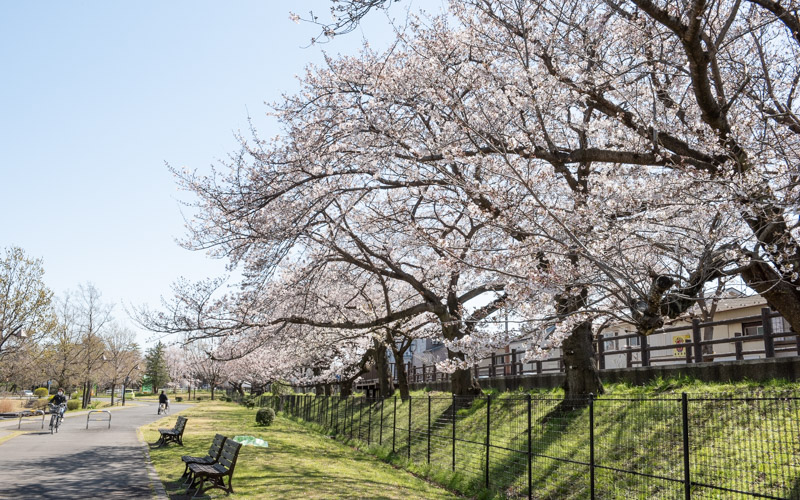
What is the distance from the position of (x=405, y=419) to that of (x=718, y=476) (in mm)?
14603

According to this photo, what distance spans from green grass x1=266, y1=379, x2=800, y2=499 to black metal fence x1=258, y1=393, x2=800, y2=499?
0.02 m

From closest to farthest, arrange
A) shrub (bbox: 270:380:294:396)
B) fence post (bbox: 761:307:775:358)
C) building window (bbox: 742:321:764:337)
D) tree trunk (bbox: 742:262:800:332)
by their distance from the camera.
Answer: tree trunk (bbox: 742:262:800:332)
fence post (bbox: 761:307:775:358)
building window (bbox: 742:321:764:337)
shrub (bbox: 270:380:294:396)

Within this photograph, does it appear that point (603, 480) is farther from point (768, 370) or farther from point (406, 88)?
point (406, 88)

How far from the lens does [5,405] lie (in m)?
34.6

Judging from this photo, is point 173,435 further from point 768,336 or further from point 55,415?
point 768,336

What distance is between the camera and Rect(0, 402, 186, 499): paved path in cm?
1066

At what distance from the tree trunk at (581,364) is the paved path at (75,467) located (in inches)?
378

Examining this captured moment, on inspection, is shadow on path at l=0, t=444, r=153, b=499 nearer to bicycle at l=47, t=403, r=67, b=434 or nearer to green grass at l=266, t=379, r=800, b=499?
green grass at l=266, t=379, r=800, b=499

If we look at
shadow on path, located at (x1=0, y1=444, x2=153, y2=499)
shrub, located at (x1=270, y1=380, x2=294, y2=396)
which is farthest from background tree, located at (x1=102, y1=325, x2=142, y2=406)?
shadow on path, located at (x1=0, y1=444, x2=153, y2=499)

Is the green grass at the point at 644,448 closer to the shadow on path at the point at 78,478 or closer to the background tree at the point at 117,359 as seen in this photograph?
the shadow on path at the point at 78,478

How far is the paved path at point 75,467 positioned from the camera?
10.7m

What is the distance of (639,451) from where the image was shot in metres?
10.4

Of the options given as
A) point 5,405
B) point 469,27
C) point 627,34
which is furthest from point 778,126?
point 5,405

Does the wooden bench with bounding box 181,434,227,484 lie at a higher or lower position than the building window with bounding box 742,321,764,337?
lower
